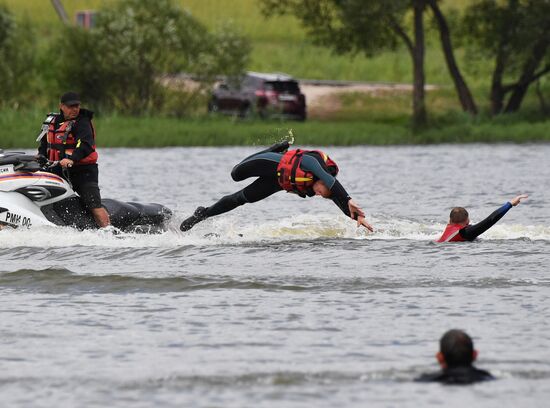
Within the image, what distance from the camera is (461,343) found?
29.7ft

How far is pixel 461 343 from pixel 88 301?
4.28 metres

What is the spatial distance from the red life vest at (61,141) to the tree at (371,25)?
28.0 meters

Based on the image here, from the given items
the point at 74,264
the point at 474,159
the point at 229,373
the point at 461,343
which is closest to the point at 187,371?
the point at 229,373

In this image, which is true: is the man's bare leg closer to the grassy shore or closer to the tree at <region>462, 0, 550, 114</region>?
the grassy shore

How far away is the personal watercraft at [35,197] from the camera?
48.4ft

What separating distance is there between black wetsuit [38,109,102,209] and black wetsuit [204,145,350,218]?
142cm

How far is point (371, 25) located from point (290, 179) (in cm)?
2947

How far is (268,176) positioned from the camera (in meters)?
15.6

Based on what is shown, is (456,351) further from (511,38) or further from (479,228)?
(511,38)

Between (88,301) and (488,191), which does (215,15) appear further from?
(88,301)

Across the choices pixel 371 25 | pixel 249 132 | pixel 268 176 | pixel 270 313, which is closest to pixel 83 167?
pixel 268 176

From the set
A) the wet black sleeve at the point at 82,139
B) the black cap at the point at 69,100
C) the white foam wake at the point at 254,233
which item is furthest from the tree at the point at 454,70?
the black cap at the point at 69,100

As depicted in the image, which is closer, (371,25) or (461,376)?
(461,376)

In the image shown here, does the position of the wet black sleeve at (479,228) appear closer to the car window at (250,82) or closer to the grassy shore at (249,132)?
the grassy shore at (249,132)
